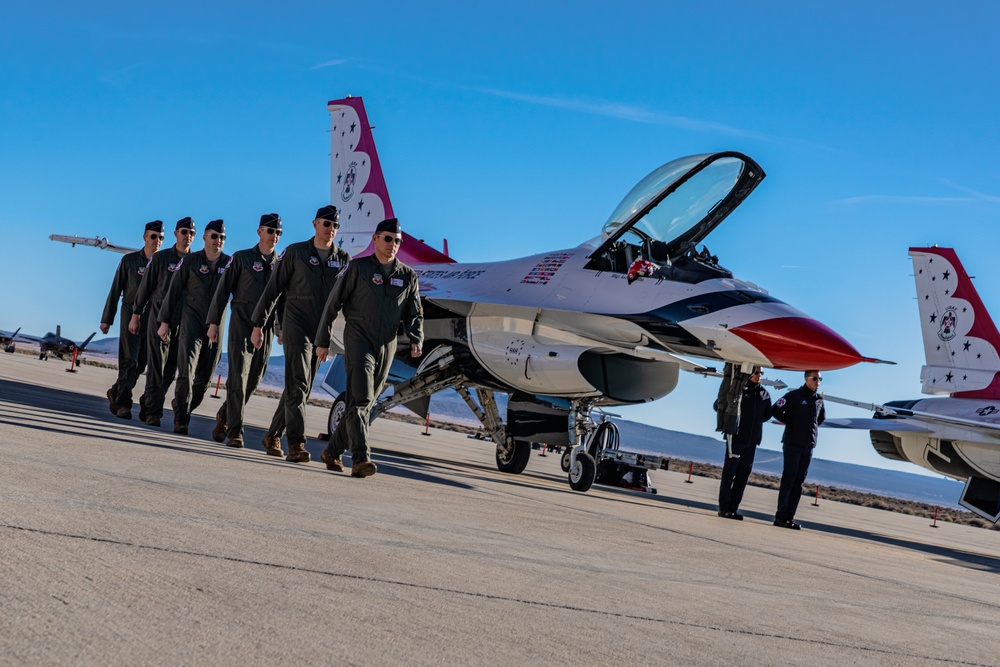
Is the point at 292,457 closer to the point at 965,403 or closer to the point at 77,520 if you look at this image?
the point at 77,520

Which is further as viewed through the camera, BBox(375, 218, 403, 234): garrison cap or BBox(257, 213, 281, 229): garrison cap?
BBox(257, 213, 281, 229): garrison cap

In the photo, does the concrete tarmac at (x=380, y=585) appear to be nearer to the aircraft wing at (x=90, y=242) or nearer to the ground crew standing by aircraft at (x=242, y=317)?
the ground crew standing by aircraft at (x=242, y=317)

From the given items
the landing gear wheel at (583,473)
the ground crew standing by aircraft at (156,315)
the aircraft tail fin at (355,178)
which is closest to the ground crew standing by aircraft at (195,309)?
the ground crew standing by aircraft at (156,315)

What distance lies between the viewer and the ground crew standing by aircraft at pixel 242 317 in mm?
8664

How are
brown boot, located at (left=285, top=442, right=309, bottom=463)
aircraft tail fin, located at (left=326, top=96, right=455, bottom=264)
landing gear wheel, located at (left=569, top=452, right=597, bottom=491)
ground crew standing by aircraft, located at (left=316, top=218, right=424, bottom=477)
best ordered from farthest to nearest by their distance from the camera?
aircraft tail fin, located at (left=326, top=96, right=455, bottom=264)
landing gear wheel, located at (left=569, top=452, right=597, bottom=491)
brown boot, located at (left=285, top=442, right=309, bottom=463)
ground crew standing by aircraft, located at (left=316, top=218, right=424, bottom=477)

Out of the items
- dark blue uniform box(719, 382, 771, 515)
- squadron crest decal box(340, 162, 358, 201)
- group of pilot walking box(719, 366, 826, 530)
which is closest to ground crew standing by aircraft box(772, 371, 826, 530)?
group of pilot walking box(719, 366, 826, 530)

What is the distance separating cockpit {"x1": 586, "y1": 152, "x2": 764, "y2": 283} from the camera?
976cm

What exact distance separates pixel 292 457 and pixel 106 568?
5.09m

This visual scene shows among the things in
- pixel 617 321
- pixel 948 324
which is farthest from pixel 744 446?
pixel 948 324

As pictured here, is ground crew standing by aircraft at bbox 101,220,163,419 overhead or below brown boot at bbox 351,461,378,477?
overhead

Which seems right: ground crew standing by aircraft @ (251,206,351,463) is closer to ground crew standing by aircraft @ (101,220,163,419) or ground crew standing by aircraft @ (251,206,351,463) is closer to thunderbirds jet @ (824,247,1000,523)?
ground crew standing by aircraft @ (101,220,163,419)

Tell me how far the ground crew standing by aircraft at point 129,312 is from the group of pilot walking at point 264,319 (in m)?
0.01

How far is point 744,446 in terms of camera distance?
1012 centimetres

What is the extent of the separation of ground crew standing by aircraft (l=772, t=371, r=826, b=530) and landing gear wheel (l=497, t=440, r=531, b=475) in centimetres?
349
